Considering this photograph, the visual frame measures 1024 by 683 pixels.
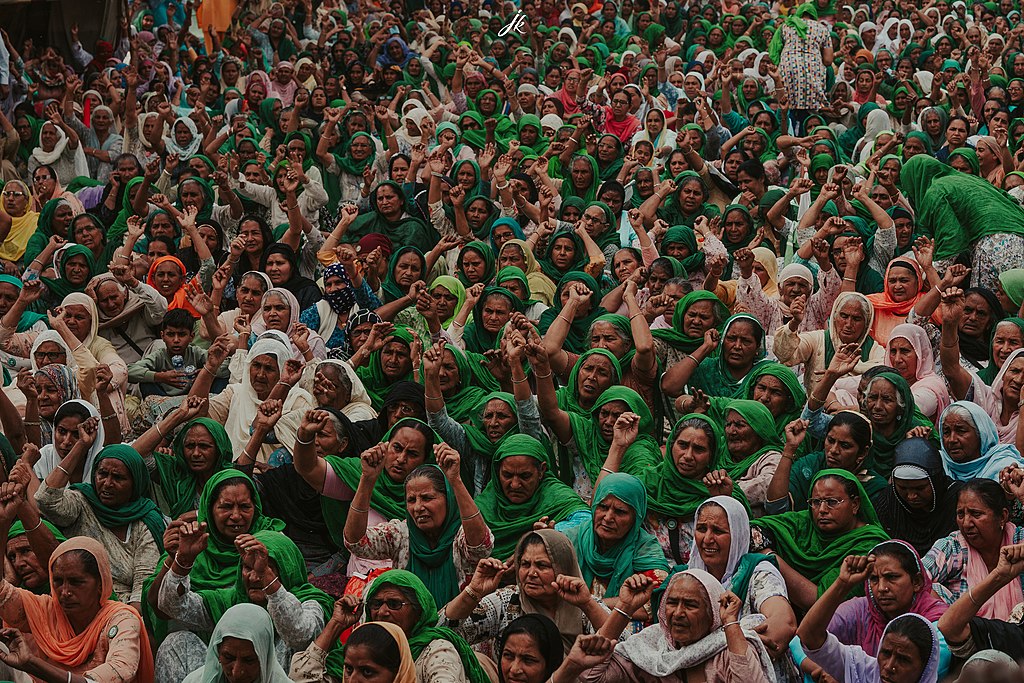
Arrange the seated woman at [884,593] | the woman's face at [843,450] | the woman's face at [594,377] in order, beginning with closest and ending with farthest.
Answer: the seated woman at [884,593] → the woman's face at [843,450] → the woman's face at [594,377]

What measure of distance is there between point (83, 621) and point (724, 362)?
298 cm

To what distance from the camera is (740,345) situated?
19.1 ft

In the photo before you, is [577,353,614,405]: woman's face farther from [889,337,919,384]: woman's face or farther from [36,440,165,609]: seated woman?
[36,440,165,609]: seated woman

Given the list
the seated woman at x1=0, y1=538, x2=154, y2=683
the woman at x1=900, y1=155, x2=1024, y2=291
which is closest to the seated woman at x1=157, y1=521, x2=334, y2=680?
the seated woman at x1=0, y1=538, x2=154, y2=683

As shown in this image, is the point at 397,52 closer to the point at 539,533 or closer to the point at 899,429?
the point at 899,429

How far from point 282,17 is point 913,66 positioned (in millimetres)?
6360

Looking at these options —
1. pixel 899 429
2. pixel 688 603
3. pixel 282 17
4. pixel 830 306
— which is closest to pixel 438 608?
pixel 688 603

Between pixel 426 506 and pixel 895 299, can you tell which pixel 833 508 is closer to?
pixel 426 506

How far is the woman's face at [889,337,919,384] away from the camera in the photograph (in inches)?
229

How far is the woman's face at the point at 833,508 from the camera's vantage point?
4.32 meters

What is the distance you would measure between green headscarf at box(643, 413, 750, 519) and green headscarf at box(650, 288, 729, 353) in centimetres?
129

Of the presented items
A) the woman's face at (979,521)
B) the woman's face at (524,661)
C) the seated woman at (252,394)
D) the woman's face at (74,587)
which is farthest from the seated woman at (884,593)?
the seated woman at (252,394)

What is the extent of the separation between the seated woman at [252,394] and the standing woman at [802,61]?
705 centimetres

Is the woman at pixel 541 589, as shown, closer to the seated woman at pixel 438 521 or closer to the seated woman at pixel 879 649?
the seated woman at pixel 438 521
